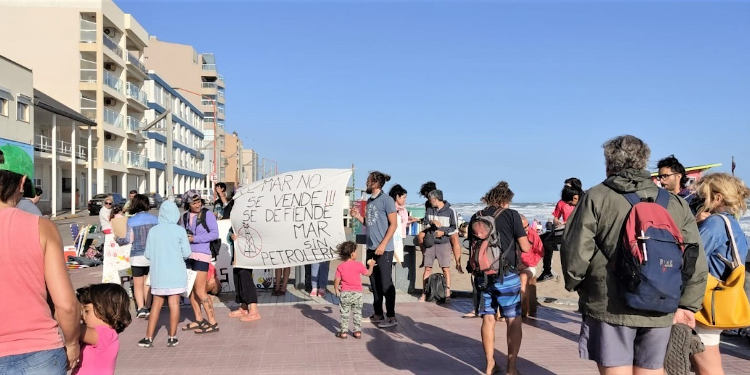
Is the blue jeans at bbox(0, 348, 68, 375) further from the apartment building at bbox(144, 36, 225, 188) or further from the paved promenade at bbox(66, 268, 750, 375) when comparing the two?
the apartment building at bbox(144, 36, 225, 188)

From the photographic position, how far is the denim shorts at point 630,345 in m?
3.51

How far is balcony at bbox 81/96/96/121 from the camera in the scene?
48.8 meters

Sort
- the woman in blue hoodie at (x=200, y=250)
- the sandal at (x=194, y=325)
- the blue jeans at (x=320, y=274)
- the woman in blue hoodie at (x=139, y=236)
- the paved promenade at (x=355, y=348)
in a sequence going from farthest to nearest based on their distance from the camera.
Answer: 1. the blue jeans at (x=320, y=274)
2. the woman in blue hoodie at (x=139, y=236)
3. the sandal at (x=194, y=325)
4. the woman in blue hoodie at (x=200, y=250)
5. the paved promenade at (x=355, y=348)

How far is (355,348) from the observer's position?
7.16m

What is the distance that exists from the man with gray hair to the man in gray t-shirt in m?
4.46

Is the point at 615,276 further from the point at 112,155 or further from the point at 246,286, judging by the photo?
the point at 112,155

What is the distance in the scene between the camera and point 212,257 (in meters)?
8.20

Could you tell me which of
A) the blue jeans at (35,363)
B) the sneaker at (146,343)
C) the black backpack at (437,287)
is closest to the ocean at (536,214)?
the black backpack at (437,287)

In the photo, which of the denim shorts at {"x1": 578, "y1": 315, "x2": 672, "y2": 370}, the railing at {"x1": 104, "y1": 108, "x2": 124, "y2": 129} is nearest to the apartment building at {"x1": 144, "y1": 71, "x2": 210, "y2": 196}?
the railing at {"x1": 104, "y1": 108, "x2": 124, "y2": 129}

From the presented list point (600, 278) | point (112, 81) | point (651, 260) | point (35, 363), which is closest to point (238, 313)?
point (35, 363)

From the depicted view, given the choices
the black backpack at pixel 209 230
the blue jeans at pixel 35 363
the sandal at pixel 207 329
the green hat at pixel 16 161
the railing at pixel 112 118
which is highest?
the railing at pixel 112 118

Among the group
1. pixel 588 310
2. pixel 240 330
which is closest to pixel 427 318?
pixel 240 330

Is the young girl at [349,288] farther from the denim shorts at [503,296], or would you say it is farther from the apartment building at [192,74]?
the apartment building at [192,74]

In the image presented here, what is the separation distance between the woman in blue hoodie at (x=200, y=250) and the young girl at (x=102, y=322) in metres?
4.38
